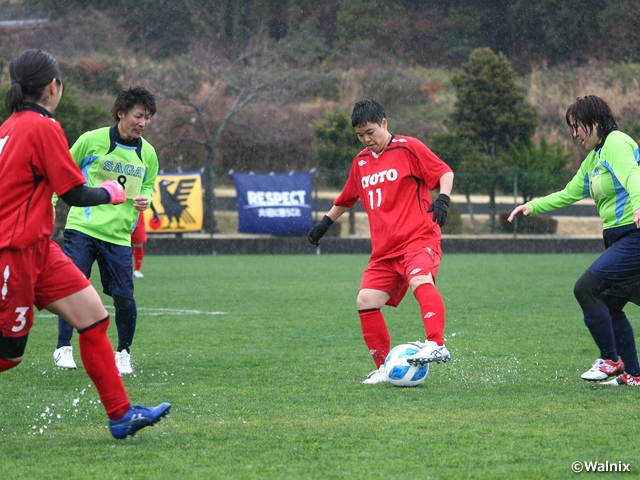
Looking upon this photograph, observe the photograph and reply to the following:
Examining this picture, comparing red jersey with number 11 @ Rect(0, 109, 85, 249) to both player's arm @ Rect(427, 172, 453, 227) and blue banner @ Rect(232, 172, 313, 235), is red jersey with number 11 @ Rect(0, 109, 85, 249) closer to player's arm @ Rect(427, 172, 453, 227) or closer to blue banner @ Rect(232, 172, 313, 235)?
player's arm @ Rect(427, 172, 453, 227)

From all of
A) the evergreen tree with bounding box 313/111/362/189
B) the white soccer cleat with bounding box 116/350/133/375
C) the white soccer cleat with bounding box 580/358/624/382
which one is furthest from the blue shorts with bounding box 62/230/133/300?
the evergreen tree with bounding box 313/111/362/189

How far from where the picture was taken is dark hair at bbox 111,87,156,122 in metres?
6.11

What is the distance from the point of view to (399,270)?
5.77 meters

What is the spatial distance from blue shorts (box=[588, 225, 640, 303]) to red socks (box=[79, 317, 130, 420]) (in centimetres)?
289

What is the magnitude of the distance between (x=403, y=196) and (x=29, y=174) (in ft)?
8.47

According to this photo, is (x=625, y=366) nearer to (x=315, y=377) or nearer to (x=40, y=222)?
(x=315, y=377)

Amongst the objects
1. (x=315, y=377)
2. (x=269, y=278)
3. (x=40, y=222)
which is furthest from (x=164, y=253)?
(x=40, y=222)

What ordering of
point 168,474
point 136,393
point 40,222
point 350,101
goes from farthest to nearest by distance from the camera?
point 350,101 < point 136,393 < point 40,222 < point 168,474

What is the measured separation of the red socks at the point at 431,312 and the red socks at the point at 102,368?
79.2 inches

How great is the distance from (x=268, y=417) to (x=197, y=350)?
2.78 meters

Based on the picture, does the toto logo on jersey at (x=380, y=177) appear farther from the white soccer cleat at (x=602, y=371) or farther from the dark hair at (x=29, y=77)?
the dark hair at (x=29, y=77)

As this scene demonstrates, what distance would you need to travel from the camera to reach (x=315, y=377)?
5.94m

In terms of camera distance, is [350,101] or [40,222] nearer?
[40,222]

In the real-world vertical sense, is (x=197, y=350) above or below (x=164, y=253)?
above
